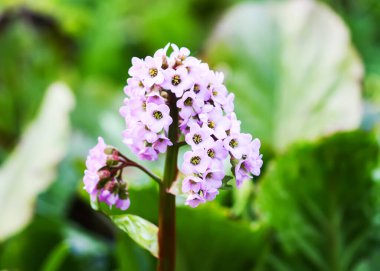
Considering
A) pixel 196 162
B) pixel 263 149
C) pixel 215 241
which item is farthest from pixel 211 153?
pixel 263 149

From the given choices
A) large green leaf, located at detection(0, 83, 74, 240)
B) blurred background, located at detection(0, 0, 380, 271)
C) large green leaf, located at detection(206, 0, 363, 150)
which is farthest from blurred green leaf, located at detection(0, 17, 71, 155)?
large green leaf, located at detection(206, 0, 363, 150)

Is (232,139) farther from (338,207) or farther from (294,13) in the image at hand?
(294,13)

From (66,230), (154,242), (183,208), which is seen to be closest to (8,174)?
(66,230)

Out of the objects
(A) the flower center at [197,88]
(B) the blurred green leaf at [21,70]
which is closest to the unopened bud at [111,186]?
(A) the flower center at [197,88]

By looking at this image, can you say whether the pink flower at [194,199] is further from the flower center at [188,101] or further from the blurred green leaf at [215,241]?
the blurred green leaf at [215,241]

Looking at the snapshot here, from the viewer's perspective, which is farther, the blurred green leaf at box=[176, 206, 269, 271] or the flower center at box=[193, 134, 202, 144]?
the blurred green leaf at box=[176, 206, 269, 271]

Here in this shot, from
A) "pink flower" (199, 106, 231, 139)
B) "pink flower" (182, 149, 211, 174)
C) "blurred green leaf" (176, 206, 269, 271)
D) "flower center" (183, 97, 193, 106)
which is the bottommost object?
"pink flower" (182, 149, 211, 174)

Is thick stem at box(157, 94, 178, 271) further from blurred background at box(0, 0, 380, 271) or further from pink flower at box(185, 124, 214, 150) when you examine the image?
blurred background at box(0, 0, 380, 271)
